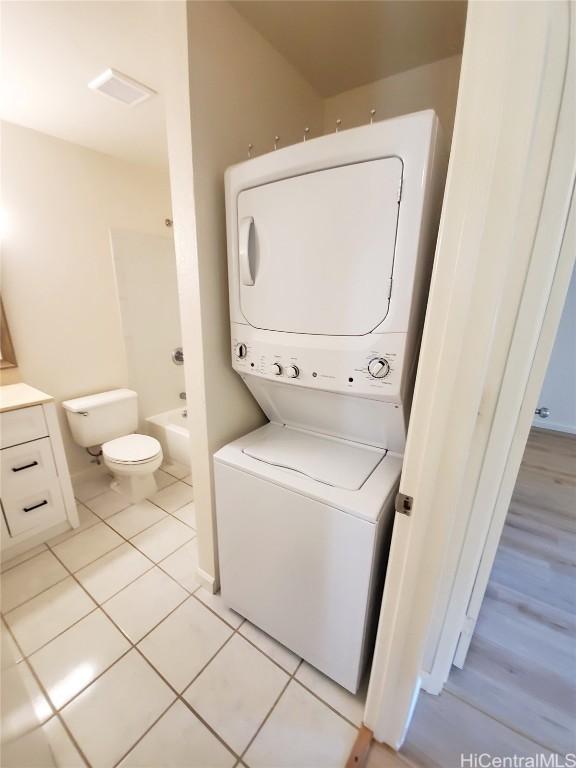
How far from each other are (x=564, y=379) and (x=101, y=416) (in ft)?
Result: 14.6

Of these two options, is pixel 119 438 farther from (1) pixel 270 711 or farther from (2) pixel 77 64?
(2) pixel 77 64

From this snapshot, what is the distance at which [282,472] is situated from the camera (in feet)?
3.48

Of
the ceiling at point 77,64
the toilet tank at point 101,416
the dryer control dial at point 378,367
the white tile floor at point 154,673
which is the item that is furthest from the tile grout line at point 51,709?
the ceiling at point 77,64

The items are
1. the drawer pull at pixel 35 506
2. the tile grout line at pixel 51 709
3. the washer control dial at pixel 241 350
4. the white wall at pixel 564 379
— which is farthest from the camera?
the white wall at pixel 564 379

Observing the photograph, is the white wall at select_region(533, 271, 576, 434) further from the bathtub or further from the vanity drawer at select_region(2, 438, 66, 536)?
the vanity drawer at select_region(2, 438, 66, 536)

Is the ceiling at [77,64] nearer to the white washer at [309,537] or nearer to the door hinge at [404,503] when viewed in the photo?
the white washer at [309,537]

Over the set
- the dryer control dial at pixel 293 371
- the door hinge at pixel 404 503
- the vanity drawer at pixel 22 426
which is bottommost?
the vanity drawer at pixel 22 426

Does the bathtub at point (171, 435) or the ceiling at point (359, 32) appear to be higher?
the ceiling at point (359, 32)

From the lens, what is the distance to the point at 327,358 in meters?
0.96

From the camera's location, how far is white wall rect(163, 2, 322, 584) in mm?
998

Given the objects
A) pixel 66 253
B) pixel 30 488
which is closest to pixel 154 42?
pixel 66 253

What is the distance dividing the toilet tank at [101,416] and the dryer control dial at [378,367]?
204 cm

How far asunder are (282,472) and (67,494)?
1602mm

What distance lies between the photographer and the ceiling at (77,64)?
1.06m
